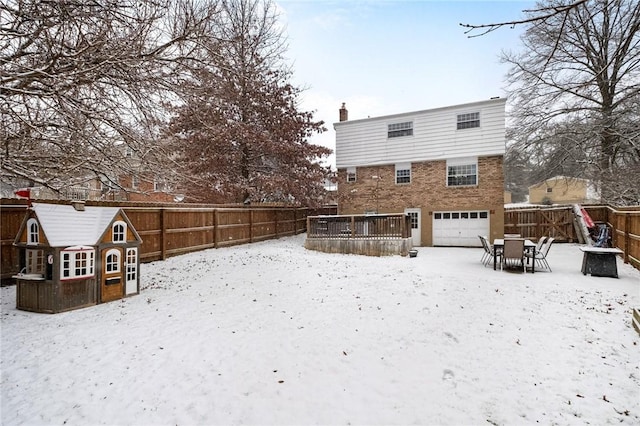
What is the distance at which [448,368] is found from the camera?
429 cm

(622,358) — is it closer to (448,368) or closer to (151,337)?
(448,368)

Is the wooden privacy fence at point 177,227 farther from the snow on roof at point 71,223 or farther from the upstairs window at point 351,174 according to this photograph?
the upstairs window at point 351,174

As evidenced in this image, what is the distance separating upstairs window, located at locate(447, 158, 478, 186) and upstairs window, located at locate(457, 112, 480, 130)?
1.69 meters

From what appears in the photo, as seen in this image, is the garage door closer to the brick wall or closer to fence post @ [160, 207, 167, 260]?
the brick wall

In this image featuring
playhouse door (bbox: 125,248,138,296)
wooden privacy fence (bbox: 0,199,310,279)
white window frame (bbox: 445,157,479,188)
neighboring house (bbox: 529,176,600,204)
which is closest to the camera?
playhouse door (bbox: 125,248,138,296)

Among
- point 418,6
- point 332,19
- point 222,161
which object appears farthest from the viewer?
point 222,161

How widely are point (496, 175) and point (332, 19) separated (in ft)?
37.6

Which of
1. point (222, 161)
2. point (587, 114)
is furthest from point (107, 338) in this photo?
point (587, 114)

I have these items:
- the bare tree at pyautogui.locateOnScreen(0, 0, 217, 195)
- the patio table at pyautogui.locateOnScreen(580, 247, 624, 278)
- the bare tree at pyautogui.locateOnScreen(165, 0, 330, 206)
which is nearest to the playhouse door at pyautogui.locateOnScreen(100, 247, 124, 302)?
the bare tree at pyautogui.locateOnScreen(0, 0, 217, 195)

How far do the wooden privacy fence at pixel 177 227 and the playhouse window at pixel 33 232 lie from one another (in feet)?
6.56

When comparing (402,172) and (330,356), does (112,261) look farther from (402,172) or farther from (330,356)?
(402,172)

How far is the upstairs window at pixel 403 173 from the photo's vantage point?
17500 millimetres

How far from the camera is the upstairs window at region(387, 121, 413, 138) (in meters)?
Result: 17.5

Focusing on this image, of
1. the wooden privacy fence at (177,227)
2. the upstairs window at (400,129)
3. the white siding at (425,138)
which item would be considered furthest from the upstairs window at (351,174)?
the wooden privacy fence at (177,227)
